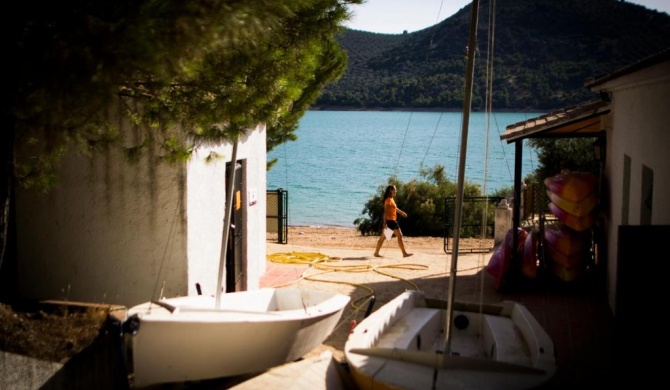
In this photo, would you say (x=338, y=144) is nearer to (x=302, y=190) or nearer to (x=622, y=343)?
(x=302, y=190)

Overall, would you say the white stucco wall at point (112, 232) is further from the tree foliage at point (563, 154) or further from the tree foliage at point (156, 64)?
the tree foliage at point (563, 154)

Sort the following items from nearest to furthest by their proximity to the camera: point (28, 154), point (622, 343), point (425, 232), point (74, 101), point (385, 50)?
point (74, 101), point (622, 343), point (28, 154), point (425, 232), point (385, 50)

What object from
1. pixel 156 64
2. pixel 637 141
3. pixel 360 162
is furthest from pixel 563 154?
pixel 360 162

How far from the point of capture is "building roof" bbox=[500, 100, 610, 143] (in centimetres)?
1215

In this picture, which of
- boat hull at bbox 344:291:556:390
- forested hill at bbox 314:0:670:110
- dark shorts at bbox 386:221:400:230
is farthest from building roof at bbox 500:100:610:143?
forested hill at bbox 314:0:670:110

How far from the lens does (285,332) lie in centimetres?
796

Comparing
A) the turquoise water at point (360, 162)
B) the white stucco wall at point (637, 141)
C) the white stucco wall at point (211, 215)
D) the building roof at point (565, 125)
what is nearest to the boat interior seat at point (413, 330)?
the white stucco wall at point (637, 141)

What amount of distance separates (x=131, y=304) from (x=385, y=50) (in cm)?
4591

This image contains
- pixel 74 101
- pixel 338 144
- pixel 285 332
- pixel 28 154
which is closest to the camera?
pixel 74 101

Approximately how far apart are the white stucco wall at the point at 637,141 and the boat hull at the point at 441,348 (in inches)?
55.5

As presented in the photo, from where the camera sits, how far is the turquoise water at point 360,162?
45706mm

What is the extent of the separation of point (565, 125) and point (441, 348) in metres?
5.29

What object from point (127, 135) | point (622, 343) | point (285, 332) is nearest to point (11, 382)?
point (285, 332)

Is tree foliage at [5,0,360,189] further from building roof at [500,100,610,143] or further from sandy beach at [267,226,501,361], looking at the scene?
building roof at [500,100,610,143]
